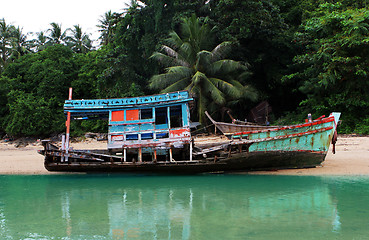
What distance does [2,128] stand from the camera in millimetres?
25875

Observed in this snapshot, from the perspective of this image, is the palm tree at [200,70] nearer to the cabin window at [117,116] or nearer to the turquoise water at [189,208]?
the cabin window at [117,116]

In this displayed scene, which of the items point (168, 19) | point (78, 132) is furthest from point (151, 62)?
point (78, 132)

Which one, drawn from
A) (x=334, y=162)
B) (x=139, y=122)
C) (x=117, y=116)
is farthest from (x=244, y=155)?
(x=117, y=116)

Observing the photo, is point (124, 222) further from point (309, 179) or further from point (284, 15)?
point (284, 15)

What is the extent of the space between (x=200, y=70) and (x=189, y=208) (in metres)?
13.8

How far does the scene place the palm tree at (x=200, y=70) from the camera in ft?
65.3

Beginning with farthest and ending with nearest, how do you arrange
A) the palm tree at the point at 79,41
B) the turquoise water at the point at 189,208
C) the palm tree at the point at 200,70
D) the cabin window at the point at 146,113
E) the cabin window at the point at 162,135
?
the palm tree at the point at 79,41 < the palm tree at the point at 200,70 < the cabin window at the point at 146,113 < the cabin window at the point at 162,135 < the turquoise water at the point at 189,208

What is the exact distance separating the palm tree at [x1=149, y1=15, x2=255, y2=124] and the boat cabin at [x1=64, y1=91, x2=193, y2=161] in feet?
26.7

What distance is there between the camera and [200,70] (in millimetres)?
20641

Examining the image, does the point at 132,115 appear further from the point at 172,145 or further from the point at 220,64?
the point at 220,64

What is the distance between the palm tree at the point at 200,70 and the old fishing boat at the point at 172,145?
8157mm

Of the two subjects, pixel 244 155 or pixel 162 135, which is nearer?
pixel 244 155

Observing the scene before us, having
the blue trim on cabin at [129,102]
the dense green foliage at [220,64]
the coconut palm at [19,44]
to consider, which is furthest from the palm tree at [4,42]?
the blue trim on cabin at [129,102]

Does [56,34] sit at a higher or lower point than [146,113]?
higher
